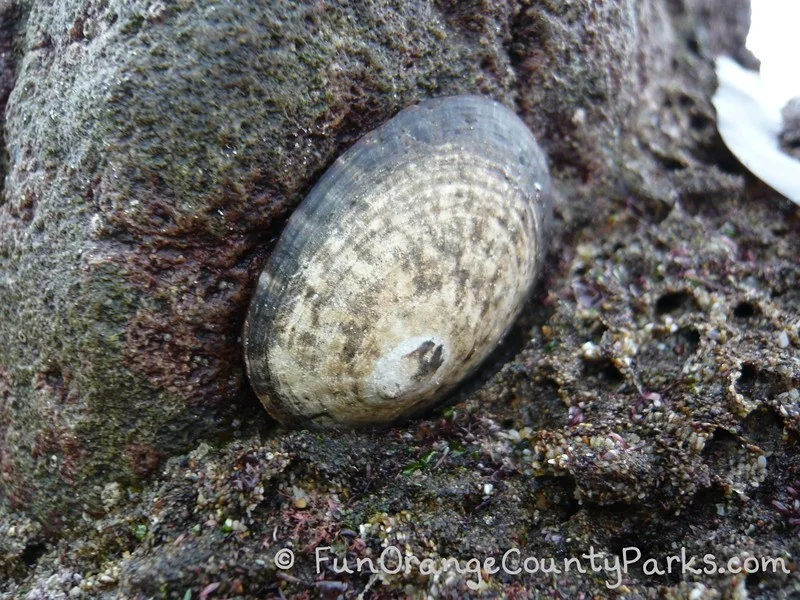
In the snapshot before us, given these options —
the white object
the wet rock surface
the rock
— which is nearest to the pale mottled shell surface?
the wet rock surface

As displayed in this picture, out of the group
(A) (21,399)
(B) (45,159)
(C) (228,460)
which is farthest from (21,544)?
(B) (45,159)

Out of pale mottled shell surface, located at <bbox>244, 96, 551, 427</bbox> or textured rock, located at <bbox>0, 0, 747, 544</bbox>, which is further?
pale mottled shell surface, located at <bbox>244, 96, 551, 427</bbox>

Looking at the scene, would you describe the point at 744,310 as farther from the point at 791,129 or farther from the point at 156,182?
the point at 156,182

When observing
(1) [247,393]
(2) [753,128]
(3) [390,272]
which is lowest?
(1) [247,393]

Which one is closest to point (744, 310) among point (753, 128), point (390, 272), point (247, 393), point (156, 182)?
point (753, 128)

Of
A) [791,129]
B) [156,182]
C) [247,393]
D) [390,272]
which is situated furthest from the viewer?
[791,129]

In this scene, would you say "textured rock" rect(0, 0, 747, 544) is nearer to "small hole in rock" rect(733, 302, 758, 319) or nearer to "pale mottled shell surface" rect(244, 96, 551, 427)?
"pale mottled shell surface" rect(244, 96, 551, 427)

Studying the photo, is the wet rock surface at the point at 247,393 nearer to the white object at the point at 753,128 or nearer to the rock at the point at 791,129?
the white object at the point at 753,128
